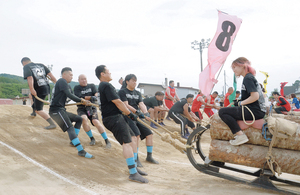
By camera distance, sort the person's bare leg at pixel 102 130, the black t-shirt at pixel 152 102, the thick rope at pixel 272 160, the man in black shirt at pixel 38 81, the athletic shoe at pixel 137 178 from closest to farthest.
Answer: the thick rope at pixel 272 160, the athletic shoe at pixel 137 178, the person's bare leg at pixel 102 130, the man in black shirt at pixel 38 81, the black t-shirt at pixel 152 102

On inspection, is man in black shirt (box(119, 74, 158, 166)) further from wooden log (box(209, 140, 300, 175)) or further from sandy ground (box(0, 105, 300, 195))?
wooden log (box(209, 140, 300, 175))

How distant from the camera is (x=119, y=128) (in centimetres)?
393

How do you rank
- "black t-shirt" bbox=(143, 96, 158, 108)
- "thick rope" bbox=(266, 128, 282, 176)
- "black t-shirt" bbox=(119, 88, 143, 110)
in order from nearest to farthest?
"thick rope" bbox=(266, 128, 282, 176) < "black t-shirt" bbox=(119, 88, 143, 110) < "black t-shirt" bbox=(143, 96, 158, 108)

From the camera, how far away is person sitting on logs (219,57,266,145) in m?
3.36

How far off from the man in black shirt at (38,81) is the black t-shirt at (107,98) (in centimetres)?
302

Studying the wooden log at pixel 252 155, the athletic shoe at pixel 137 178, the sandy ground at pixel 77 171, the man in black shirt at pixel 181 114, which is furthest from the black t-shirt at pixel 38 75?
the wooden log at pixel 252 155

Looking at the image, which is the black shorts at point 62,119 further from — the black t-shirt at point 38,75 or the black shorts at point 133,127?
the black t-shirt at point 38,75

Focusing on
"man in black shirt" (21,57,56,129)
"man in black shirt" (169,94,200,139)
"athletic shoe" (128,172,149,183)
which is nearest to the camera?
"athletic shoe" (128,172,149,183)

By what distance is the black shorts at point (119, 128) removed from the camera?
3.89 m

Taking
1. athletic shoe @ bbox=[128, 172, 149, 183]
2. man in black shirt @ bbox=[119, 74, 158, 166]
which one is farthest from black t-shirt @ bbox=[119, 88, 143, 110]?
athletic shoe @ bbox=[128, 172, 149, 183]

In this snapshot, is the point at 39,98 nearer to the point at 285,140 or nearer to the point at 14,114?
the point at 14,114

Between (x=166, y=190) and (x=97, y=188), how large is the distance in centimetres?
111

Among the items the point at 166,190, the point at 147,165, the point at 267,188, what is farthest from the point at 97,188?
the point at 267,188

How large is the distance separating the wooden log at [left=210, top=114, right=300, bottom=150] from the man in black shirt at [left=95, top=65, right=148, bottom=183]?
1.48 meters
